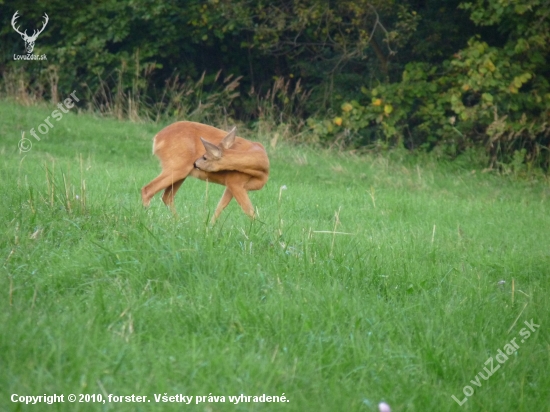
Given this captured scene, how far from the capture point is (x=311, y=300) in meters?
5.38

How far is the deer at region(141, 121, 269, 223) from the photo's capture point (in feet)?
26.8

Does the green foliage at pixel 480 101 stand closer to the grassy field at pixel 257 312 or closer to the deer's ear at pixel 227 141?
the grassy field at pixel 257 312

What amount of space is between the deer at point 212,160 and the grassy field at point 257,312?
1.20ft

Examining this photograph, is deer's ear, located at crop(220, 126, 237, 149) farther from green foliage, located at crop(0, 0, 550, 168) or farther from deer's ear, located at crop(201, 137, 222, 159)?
green foliage, located at crop(0, 0, 550, 168)

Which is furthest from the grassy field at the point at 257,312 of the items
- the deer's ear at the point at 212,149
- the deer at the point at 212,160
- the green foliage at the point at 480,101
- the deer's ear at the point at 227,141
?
the green foliage at the point at 480,101

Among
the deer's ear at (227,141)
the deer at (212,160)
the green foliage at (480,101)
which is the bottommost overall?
the green foliage at (480,101)

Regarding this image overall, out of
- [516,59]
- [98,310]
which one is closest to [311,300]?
[98,310]

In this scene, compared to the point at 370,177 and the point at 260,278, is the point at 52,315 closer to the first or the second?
the point at 260,278

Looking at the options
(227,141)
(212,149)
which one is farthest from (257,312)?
(227,141)

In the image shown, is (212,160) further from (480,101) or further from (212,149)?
(480,101)

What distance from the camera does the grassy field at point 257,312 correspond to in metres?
4.20

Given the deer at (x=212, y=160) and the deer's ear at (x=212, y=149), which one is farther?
the deer at (x=212, y=160)

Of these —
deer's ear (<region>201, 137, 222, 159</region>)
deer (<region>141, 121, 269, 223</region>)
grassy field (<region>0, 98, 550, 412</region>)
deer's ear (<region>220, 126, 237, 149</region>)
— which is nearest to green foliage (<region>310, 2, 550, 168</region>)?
grassy field (<region>0, 98, 550, 412</region>)

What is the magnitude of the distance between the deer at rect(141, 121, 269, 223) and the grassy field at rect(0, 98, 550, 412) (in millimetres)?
364
